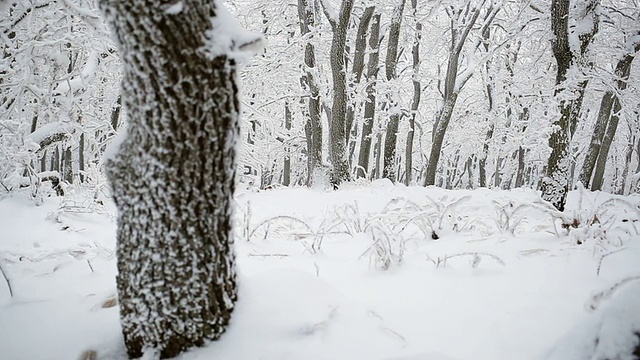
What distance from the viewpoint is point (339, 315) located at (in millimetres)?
1480

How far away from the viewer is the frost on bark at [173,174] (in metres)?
1.09

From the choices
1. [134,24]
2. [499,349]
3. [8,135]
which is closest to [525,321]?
[499,349]

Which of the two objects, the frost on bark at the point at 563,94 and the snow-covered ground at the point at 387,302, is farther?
the frost on bark at the point at 563,94

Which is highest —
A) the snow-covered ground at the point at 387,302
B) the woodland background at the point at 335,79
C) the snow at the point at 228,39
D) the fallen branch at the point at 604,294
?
the woodland background at the point at 335,79

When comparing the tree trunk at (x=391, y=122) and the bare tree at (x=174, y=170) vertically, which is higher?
the tree trunk at (x=391, y=122)

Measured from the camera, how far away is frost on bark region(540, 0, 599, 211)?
4566 millimetres

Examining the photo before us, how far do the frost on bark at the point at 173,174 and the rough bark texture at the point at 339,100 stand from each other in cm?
588

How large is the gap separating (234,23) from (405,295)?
1424mm

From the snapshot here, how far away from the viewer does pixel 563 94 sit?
4562mm

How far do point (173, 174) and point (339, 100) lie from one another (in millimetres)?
6054

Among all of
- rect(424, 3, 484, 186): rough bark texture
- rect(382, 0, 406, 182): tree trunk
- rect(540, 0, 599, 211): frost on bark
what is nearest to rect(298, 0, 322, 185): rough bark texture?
rect(382, 0, 406, 182): tree trunk

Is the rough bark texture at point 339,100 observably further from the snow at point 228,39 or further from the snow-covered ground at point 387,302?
the snow at point 228,39

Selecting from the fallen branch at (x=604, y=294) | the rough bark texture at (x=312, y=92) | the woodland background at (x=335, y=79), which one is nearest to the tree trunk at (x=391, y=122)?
the woodland background at (x=335, y=79)

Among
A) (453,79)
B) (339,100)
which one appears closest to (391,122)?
(453,79)
